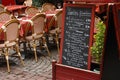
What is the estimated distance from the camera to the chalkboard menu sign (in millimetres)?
3639

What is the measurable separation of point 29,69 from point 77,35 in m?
2.55

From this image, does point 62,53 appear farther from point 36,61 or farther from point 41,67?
point 36,61

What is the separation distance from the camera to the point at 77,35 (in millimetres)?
3766

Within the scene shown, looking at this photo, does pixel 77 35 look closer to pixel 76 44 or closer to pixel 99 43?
pixel 76 44

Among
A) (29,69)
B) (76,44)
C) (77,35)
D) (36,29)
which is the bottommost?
(29,69)

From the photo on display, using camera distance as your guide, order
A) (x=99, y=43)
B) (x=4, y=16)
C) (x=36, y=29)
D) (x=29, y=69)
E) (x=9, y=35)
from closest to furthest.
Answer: (x=99, y=43) → (x=9, y=35) → (x=29, y=69) → (x=36, y=29) → (x=4, y=16)

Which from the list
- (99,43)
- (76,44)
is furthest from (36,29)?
(99,43)

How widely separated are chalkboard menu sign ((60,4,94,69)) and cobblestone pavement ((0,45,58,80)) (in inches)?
66.8

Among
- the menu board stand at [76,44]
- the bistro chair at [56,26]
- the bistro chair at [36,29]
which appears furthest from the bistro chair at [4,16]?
the menu board stand at [76,44]

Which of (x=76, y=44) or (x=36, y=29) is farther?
(x=36, y=29)

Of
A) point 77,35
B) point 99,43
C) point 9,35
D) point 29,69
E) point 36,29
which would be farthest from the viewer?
point 36,29

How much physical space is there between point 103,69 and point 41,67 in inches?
116

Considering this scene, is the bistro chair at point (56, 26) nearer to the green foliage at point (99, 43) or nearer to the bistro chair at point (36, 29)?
the bistro chair at point (36, 29)

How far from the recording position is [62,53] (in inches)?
155
